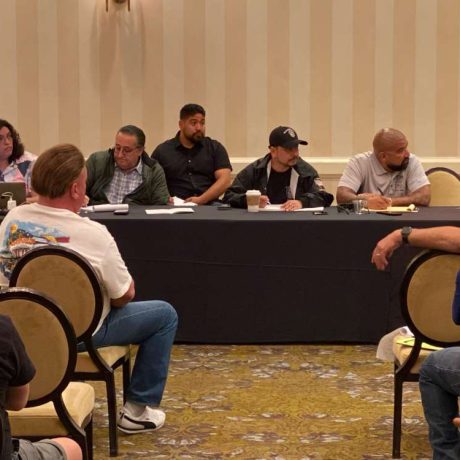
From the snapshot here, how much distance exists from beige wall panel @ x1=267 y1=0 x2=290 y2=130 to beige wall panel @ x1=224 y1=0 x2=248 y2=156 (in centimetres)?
20

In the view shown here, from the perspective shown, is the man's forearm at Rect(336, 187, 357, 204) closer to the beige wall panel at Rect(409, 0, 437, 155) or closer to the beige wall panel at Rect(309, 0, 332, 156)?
the beige wall panel at Rect(309, 0, 332, 156)

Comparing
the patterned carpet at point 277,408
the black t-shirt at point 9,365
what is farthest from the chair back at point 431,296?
the black t-shirt at point 9,365

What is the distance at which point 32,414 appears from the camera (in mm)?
3031

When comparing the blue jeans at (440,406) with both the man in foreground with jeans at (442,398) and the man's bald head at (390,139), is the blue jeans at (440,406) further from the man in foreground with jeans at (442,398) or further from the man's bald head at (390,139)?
the man's bald head at (390,139)

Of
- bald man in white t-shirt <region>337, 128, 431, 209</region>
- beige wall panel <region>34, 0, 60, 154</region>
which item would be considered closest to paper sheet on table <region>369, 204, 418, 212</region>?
bald man in white t-shirt <region>337, 128, 431, 209</region>

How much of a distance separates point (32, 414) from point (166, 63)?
17.5 feet

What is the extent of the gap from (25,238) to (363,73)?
4.89 m

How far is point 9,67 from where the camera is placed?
8047 mm

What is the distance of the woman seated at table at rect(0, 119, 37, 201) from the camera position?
6383mm

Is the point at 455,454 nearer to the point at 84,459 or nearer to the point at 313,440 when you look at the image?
the point at 313,440

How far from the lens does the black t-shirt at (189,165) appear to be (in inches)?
281

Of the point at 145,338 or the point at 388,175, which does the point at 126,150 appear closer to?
the point at 388,175

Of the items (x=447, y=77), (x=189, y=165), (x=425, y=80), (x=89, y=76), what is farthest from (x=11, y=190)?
(x=447, y=77)

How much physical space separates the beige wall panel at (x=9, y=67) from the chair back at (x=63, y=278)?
4.82 m
